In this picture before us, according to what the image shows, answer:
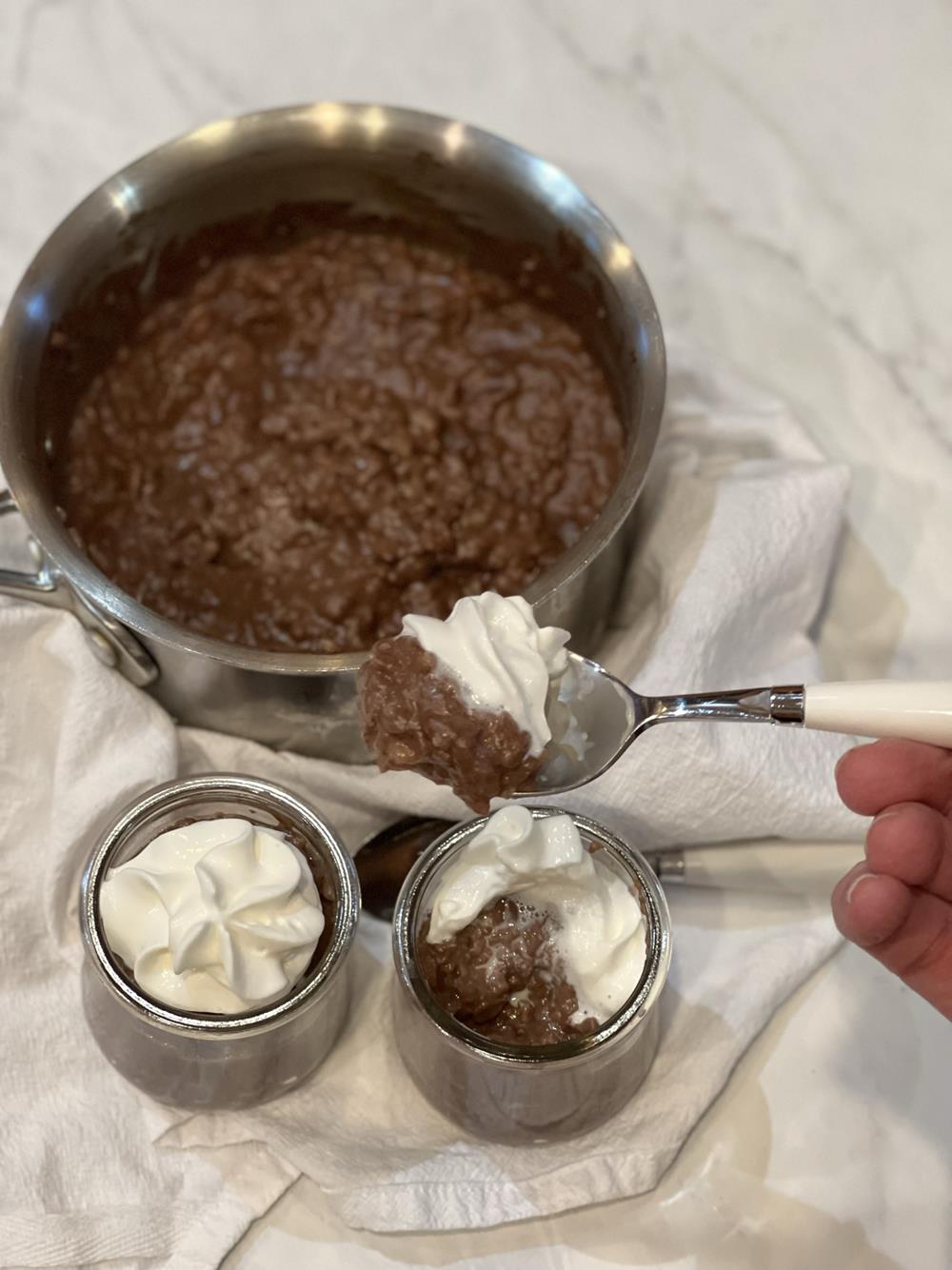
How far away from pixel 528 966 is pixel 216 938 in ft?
0.98

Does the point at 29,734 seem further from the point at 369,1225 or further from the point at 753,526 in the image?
the point at 753,526

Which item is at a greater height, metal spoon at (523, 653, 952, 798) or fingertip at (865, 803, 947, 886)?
metal spoon at (523, 653, 952, 798)

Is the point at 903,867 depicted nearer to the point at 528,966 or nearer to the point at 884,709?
the point at 884,709

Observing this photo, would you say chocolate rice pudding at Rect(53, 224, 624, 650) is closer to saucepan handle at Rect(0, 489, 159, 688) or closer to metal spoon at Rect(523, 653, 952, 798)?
saucepan handle at Rect(0, 489, 159, 688)

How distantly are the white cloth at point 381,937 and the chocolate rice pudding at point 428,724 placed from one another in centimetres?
25

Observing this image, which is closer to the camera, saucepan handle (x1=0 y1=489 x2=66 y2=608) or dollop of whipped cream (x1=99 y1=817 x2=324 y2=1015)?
dollop of whipped cream (x1=99 y1=817 x2=324 y2=1015)

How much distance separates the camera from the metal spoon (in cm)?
124

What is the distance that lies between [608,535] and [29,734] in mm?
665

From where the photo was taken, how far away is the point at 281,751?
1.66 meters

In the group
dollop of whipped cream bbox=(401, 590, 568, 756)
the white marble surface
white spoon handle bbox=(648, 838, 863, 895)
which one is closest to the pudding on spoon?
dollop of whipped cream bbox=(401, 590, 568, 756)

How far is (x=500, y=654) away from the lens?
4.36 feet

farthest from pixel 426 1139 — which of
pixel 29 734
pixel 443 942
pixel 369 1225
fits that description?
pixel 29 734

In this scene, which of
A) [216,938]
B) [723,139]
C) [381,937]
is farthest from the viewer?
[723,139]

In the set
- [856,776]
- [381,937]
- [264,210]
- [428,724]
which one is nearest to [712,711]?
[856,776]
